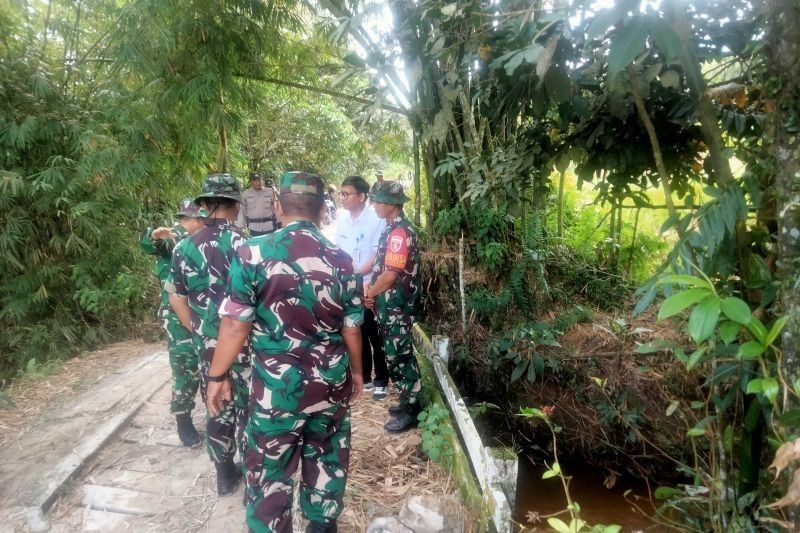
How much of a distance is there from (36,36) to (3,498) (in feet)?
14.2

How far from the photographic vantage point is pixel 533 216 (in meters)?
4.83

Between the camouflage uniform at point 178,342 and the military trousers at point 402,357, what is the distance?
122 cm

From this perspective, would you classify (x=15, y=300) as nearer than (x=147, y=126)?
No

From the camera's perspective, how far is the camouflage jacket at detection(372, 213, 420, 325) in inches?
117

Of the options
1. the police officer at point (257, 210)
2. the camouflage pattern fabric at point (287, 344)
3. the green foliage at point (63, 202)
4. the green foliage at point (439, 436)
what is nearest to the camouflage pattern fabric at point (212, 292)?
the camouflage pattern fabric at point (287, 344)

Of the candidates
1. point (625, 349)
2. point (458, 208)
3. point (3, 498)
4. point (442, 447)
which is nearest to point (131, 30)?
point (458, 208)

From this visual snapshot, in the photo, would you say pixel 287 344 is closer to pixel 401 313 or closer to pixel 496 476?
pixel 496 476

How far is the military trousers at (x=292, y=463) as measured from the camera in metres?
1.86

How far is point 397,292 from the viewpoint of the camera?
122 inches

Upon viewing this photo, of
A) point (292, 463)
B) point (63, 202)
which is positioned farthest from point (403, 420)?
point (63, 202)

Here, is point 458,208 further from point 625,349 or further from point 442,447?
point 442,447

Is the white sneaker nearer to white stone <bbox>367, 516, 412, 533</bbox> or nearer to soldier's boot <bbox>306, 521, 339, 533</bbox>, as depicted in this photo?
white stone <bbox>367, 516, 412, 533</bbox>

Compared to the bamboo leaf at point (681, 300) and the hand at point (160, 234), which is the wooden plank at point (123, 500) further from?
the bamboo leaf at point (681, 300)

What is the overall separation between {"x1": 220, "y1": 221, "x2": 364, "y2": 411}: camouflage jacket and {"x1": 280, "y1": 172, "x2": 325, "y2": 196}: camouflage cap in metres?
0.13
